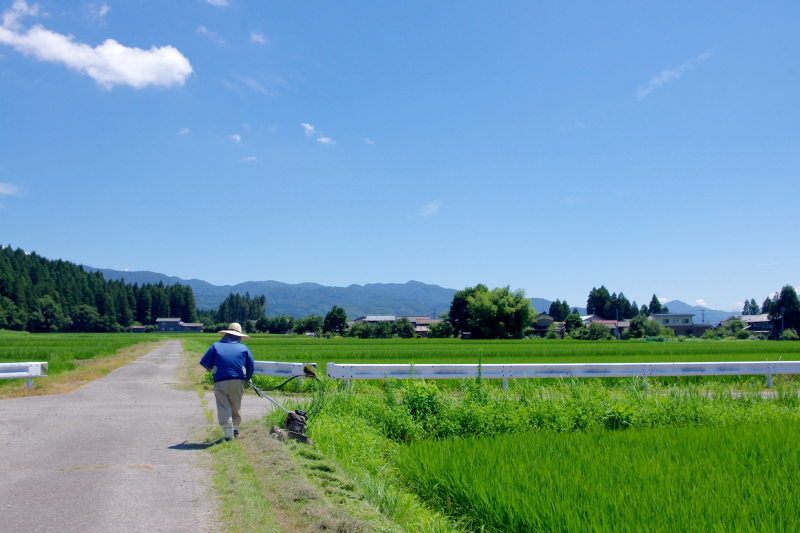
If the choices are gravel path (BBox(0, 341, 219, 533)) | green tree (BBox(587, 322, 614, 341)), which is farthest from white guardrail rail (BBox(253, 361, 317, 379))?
green tree (BBox(587, 322, 614, 341))

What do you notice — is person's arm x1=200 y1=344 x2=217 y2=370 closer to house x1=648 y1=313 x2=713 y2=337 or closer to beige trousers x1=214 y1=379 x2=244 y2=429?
beige trousers x1=214 y1=379 x2=244 y2=429

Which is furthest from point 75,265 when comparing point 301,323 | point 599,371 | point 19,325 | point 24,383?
point 599,371

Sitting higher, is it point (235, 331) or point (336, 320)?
point (235, 331)

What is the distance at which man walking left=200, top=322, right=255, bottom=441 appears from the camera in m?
7.58

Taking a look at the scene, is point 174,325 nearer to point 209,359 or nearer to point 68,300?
point 68,300

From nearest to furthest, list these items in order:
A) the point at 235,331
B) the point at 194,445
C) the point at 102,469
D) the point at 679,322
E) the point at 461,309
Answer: the point at 102,469 → the point at 194,445 → the point at 235,331 → the point at 461,309 → the point at 679,322

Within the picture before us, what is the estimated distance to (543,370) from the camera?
1284 cm

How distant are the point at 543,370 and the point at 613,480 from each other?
8.19m

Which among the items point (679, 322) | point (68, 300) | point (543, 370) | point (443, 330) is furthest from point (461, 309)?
point (68, 300)

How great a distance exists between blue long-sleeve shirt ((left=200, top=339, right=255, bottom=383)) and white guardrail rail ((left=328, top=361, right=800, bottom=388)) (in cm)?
310

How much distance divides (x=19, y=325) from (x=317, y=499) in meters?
139

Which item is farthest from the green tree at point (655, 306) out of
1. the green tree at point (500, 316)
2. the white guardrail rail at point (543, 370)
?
the white guardrail rail at point (543, 370)

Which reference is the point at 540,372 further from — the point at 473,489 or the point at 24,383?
the point at 24,383

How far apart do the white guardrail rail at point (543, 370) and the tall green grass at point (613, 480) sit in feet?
12.9
